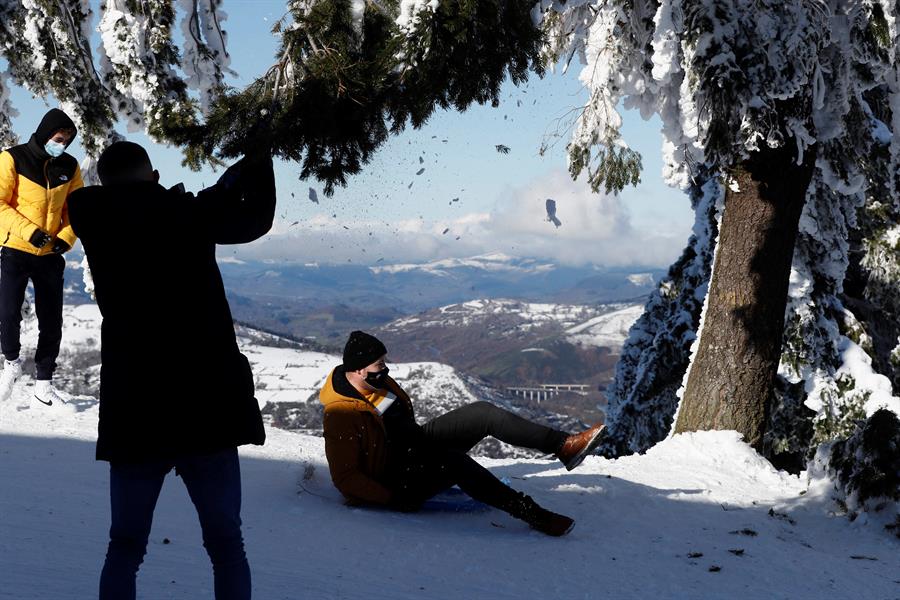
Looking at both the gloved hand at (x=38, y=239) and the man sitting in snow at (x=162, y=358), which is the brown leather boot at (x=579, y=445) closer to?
the man sitting in snow at (x=162, y=358)

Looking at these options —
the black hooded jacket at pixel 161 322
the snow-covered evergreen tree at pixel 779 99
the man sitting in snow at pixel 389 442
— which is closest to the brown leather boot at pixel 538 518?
the man sitting in snow at pixel 389 442

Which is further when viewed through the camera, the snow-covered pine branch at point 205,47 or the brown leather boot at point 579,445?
the snow-covered pine branch at point 205,47

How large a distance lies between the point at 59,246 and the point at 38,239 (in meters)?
0.24

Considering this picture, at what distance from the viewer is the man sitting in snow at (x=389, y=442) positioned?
13.8 ft

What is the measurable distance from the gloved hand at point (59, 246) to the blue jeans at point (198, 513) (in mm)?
3872

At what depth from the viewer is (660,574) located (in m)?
3.78

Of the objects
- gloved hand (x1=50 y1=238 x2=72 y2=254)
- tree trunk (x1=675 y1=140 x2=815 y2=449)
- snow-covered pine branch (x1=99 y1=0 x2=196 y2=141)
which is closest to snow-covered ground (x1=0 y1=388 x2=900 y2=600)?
tree trunk (x1=675 y1=140 x2=815 y2=449)

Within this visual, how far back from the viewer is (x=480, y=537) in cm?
412

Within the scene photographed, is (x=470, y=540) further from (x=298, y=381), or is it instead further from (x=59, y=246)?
(x=298, y=381)

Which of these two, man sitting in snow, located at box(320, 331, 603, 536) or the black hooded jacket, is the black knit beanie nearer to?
man sitting in snow, located at box(320, 331, 603, 536)

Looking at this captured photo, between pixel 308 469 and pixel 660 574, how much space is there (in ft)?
7.76

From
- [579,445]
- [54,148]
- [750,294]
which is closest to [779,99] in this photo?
[750,294]

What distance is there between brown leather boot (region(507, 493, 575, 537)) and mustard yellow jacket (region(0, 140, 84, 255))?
11.9 ft

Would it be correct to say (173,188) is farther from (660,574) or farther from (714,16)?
(714,16)
